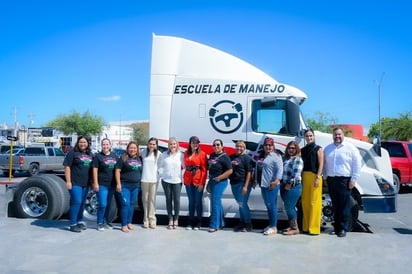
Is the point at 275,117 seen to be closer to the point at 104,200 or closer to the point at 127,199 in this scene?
the point at 127,199

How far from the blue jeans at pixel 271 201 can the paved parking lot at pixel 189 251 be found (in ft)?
1.32

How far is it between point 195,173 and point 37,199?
3.57m

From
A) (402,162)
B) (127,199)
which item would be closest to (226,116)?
(127,199)

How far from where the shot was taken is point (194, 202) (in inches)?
302

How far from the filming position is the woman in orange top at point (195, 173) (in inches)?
295

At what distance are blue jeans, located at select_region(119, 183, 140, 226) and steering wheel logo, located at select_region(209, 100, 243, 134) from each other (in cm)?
195

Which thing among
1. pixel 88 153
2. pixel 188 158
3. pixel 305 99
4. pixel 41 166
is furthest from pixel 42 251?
pixel 41 166

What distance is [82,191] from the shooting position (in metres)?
7.45

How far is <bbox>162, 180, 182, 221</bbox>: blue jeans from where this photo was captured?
7.60m

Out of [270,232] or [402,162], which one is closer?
[270,232]

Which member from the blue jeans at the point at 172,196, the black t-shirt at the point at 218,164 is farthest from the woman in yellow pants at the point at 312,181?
the blue jeans at the point at 172,196

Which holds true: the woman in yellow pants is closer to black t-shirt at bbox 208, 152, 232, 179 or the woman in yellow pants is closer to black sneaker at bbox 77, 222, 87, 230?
black t-shirt at bbox 208, 152, 232, 179

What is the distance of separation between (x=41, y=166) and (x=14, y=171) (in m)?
1.71

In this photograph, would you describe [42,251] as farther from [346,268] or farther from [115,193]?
[346,268]
